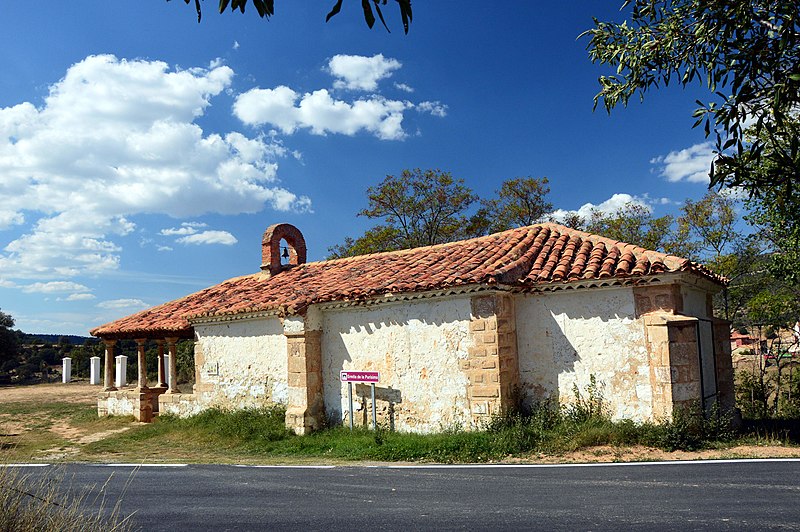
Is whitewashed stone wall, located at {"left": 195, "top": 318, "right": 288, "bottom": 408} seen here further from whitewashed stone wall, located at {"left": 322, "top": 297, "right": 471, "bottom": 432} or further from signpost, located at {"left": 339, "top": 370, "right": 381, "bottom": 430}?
signpost, located at {"left": 339, "top": 370, "right": 381, "bottom": 430}

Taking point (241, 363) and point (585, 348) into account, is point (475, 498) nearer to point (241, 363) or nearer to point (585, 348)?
point (585, 348)

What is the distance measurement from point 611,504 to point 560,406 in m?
4.50

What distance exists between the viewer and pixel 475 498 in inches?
264

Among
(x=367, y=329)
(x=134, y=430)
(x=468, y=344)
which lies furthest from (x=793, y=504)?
(x=134, y=430)

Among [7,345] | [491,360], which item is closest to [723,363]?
[491,360]

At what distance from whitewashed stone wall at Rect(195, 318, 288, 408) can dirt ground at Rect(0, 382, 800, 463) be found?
3.27 metres

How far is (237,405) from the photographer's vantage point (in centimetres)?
1459

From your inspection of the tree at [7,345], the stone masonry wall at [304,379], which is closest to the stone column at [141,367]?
the stone masonry wall at [304,379]

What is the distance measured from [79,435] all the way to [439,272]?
11.1 metres

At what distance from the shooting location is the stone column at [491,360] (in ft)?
34.4

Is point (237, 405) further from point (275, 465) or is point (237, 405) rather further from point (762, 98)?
point (762, 98)

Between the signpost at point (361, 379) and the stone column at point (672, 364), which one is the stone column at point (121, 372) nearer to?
the signpost at point (361, 379)

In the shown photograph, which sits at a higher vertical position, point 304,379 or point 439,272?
point 439,272

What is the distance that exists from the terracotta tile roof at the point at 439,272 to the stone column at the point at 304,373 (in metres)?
0.41
